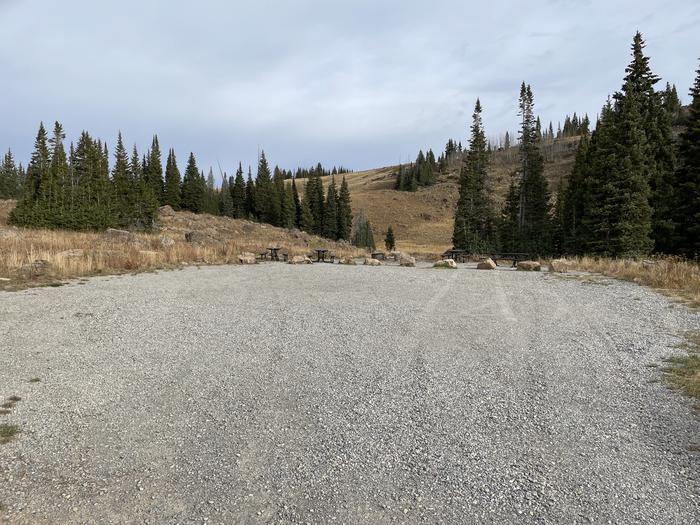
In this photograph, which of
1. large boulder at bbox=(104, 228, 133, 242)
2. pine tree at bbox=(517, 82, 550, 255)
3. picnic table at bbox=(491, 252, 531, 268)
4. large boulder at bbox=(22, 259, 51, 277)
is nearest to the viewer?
large boulder at bbox=(22, 259, 51, 277)

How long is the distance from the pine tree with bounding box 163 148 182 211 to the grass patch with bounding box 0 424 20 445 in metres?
74.9

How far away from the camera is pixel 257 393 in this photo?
16.7 feet

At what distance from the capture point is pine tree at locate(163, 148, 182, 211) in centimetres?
7300

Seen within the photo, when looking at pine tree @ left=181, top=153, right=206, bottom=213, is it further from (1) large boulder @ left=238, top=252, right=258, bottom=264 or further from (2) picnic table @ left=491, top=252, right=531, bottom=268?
(2) picnic table @ left=491, top=252, right=531, bottom=268

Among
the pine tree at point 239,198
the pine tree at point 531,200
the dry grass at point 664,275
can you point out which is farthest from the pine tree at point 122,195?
the dry grass at point 664,275

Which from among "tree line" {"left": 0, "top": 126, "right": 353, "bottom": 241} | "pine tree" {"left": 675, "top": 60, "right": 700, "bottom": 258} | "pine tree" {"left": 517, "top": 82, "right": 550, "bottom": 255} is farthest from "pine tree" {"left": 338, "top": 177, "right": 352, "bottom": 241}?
"pine tree" {"left": 675, "top": 60, "right": 700, "bottom": 258}

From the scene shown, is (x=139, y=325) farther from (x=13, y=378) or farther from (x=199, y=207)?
(x=199, y=207)

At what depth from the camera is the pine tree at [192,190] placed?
74.2 metres

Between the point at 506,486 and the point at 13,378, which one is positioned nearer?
the point at 506,486

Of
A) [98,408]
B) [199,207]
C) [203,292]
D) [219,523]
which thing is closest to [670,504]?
[219,523]

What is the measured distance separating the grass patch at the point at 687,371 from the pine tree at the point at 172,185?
7616 centimetres

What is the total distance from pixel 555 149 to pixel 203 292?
476 ft

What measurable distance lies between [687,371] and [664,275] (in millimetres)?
9403

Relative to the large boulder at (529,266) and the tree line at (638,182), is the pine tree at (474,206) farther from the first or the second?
the large boulder at (529,266)
